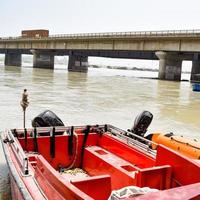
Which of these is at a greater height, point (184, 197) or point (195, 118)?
point (184, 197)

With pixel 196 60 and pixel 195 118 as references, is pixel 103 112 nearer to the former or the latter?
pixel 195 118

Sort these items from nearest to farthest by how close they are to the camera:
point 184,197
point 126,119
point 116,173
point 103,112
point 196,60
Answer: point 184,197 < point 116,173 < point 126,119 < point 103,112 < point 196,60

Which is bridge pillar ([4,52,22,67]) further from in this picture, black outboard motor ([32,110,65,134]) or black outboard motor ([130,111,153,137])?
black outboard motor ([32,110,65,134])

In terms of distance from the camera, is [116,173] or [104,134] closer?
[116,173]

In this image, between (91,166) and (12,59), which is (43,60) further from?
(91,166)

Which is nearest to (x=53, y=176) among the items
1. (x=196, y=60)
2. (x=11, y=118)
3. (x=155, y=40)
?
(x=11, y=118)

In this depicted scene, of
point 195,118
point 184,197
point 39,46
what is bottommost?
point 195,118

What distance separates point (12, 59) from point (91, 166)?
332ft

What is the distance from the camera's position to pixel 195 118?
19672 mm

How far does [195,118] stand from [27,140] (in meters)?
13.5

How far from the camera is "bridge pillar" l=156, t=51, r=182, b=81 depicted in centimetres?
5762

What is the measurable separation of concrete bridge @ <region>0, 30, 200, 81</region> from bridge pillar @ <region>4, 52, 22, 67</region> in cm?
1514

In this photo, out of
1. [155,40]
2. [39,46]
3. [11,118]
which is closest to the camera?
[11,118]

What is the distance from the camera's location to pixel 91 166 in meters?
8.52
